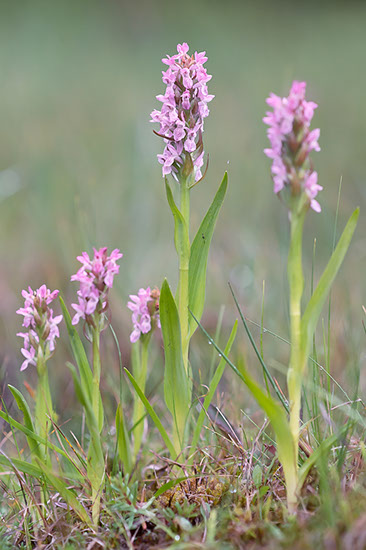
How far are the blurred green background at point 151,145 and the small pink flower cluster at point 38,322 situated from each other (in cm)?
61

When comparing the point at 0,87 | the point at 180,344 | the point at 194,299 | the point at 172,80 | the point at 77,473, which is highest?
the point at 0,87

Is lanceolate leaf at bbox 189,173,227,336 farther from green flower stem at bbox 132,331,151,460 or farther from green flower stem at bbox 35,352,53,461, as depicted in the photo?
green flower stem at bbox 35,352,53,461

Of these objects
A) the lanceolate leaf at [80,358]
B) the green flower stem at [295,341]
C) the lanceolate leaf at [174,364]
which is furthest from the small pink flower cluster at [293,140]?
the lanceolate leaf at [80,358]

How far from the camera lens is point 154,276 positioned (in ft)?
13.2

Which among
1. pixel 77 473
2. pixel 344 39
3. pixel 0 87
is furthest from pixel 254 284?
pixel 344 39

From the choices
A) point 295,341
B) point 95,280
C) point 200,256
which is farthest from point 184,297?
point 295,341

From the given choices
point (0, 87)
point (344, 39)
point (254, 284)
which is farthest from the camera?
point (344, 39)

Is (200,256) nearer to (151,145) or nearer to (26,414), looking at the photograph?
(26,414)

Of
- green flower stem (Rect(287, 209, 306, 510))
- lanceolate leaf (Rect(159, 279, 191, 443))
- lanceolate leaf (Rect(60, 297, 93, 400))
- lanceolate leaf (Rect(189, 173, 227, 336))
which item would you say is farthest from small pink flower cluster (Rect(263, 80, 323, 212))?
lanceolate leaf (Rect(60, 297, 93, 400))

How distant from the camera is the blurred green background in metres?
3.64

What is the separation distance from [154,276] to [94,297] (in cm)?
266

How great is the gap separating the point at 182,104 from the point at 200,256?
0.42 m

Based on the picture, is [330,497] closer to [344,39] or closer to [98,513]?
[98,513]

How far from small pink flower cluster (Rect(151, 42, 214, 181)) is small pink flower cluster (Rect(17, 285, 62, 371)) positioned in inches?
19.3
